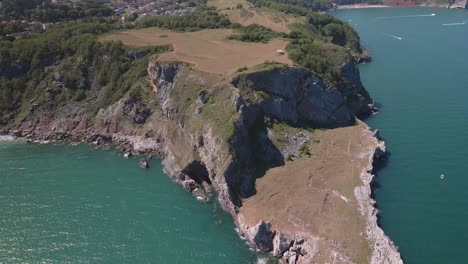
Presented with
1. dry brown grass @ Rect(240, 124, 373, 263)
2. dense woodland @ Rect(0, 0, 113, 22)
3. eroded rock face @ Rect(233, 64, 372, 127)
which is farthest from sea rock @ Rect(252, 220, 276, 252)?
dense woodland @ Rect(0, 0, 113, 22)

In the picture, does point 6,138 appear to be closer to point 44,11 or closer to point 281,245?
point 44,11

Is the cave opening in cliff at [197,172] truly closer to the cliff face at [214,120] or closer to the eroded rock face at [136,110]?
the cliff face at [214,120]

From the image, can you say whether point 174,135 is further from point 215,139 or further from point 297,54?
point 297,54

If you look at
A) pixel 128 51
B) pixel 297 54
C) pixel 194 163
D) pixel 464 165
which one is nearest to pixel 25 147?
pixel 128 51

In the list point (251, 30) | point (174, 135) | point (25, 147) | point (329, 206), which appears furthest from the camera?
point (251, 30)

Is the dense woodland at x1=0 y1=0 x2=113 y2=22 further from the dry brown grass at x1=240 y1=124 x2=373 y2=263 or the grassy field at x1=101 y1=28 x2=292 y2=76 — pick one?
the dry brown grass at x1=240 y1=124 x2=373 y2=263
